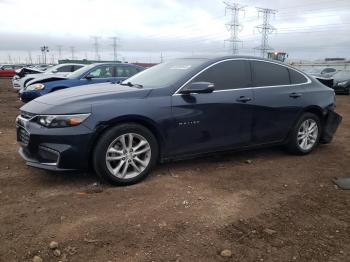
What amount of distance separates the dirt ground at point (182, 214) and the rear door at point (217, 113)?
0.39 m

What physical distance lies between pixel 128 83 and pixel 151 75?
35 cm

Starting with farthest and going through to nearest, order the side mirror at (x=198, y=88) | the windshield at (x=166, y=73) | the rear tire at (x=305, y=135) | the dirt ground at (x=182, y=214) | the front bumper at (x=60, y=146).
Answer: the rear tire at (x=305, y=135) → the windshield at (x=166, y=73) → the side mirror at (x=198, y=88) → the front bumper at (x=60, y=146) → the dirt ground at (x=182, y=214)

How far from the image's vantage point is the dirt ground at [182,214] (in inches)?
121

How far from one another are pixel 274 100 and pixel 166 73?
1.62m

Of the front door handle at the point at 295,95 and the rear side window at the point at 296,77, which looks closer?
the front door handle at the point at 295,95

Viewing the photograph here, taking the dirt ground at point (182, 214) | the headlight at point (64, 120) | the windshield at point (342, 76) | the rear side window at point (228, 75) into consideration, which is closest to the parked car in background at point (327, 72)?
the windshield at point (342, 76)

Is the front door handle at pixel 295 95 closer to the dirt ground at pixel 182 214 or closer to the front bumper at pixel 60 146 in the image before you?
the dirt ground at pixel 182 214

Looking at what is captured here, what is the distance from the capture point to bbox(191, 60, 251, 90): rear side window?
5.11 meters

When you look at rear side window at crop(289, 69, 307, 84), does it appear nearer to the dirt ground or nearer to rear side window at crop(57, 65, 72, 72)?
the dirt ground

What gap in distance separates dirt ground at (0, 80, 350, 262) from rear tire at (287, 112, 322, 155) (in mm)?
598

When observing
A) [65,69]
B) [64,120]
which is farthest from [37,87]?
[65,69]

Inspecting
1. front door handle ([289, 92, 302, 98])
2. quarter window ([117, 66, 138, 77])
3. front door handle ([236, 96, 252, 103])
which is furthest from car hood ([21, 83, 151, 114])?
quarter window ([117, 66, 138, 77])

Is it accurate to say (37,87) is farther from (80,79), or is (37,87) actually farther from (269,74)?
(269,74)

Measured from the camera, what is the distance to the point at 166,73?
529 centimetres
